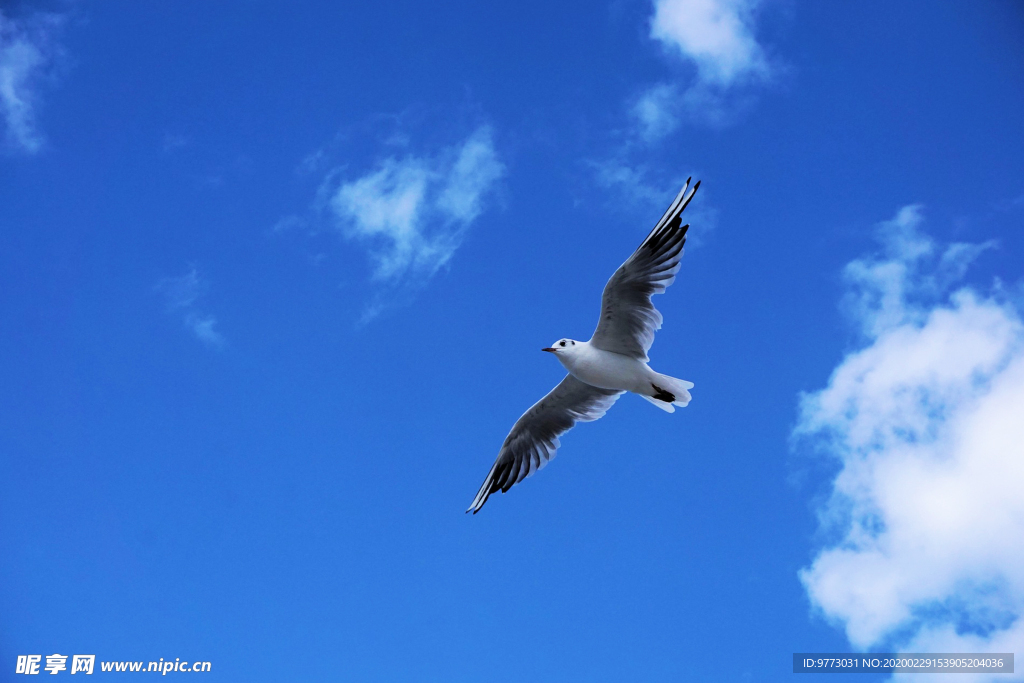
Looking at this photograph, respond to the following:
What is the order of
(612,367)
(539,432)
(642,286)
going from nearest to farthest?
(642,286)
(612,367)
(539,432)

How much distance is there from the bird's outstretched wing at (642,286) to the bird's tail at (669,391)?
0.87ft

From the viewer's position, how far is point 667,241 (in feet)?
25.9

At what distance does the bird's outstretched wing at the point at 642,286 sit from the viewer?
7.89 meters

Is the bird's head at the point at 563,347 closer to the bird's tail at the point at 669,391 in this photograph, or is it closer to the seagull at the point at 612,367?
the seagull at the point at 612,367

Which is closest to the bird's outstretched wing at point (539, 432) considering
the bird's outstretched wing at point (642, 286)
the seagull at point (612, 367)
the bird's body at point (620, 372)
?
the seagull at point (612, 367)

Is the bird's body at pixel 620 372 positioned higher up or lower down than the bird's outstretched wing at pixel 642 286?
lower down

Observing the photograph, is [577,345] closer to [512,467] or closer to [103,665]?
[512,467]

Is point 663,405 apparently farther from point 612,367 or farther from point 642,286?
point 642,286

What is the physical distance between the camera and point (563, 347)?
8.61 meters

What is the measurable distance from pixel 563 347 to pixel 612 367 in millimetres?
547

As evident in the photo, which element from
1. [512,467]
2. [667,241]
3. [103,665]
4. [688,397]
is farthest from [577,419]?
[103,665]

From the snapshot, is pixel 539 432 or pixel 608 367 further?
pixel 539 432

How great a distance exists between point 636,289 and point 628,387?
1.15 m

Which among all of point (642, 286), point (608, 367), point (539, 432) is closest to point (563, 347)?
point (608, 367)
